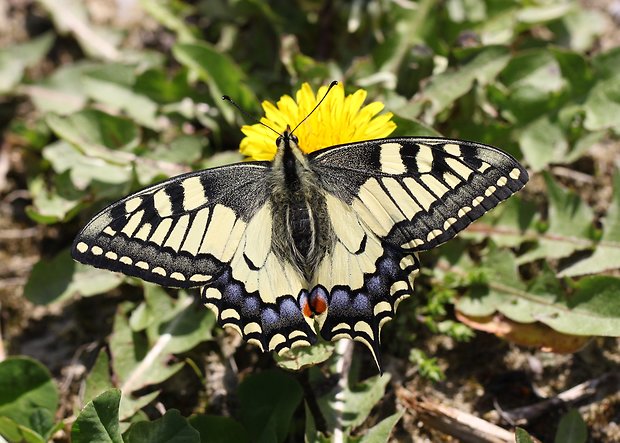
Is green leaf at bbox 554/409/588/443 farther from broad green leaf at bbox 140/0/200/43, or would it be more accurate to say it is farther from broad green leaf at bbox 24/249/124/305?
broad green leaf at bbox 140/0/200/43

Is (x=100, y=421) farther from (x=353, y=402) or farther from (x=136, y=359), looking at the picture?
(x=353, y=402)

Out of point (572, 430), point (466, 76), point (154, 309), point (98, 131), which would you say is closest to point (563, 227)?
point (466, 76)

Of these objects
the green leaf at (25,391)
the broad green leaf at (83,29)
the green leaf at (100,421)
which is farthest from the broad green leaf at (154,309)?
the broad green leaf at (83,29)

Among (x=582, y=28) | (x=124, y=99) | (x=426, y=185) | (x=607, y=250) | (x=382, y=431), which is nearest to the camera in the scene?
(x=426, y=185)

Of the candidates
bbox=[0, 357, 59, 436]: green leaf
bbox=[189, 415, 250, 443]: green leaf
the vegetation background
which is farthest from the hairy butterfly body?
bbox=[0, 357, 59, 436]: green leaf

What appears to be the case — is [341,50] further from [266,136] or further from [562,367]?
[562,367]
